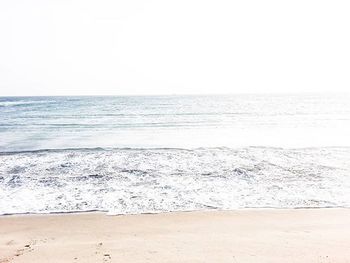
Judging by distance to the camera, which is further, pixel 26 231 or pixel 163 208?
pixel 163 208

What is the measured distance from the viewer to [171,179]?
14.3 metres

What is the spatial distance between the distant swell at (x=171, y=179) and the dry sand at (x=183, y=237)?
2.81ft

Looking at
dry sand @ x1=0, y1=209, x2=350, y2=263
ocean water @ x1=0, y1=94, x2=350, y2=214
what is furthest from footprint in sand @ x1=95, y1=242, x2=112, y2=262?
ocean water @ x1=0, y1=94, x2=350, y2=214

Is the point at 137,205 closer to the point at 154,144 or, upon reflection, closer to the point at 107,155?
the point at 107,155

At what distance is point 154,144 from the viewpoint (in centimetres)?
2380

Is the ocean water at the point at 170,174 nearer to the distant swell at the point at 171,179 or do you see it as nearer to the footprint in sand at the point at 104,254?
the distant swell at the point at 171,179

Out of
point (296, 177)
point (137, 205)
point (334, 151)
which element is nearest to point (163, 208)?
point (137, 205)

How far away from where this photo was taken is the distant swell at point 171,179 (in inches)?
445

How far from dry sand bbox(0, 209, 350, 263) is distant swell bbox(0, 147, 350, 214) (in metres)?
0.86

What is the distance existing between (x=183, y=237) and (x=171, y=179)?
19.3 feet

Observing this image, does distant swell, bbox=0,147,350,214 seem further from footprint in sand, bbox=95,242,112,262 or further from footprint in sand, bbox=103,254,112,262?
footprint in sand, bbox=103,254,112,262

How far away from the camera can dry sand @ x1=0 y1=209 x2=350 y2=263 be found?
7363 millimetres

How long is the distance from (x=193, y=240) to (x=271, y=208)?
11.2 feet

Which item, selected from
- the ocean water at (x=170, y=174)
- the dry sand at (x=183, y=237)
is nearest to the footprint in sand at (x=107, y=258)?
the dry sand at (x=183, y=237)
